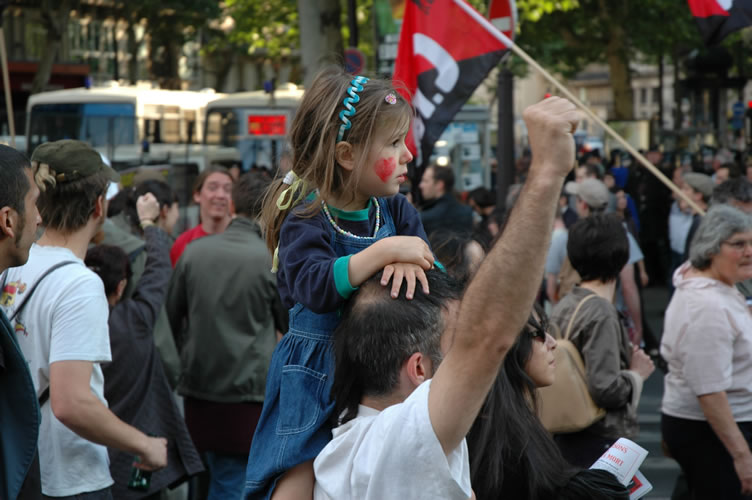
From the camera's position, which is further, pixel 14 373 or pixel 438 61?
pixel 438 61

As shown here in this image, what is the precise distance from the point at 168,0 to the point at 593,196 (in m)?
25.4

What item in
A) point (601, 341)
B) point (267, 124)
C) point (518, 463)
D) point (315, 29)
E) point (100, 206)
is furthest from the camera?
point (267, 124)

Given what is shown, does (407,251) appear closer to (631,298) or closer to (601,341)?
(601,341)

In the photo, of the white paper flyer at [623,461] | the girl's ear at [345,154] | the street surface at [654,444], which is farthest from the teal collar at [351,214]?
the street surface at [654,444]

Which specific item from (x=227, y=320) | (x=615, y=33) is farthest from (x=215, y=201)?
(x=615, y=33)

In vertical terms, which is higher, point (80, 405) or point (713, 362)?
point (80, 405)

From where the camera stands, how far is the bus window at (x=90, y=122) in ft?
60.2

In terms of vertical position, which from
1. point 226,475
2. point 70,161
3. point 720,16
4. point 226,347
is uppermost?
point 720,16

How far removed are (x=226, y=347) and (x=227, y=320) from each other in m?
0.14

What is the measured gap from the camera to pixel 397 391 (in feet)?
7.38

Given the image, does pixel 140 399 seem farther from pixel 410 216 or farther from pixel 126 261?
pixel 410 216

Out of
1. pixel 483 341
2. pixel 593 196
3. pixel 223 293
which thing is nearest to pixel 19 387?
pixel 483 341

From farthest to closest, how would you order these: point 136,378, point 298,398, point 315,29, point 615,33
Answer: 1. point 615,33
2. point 315,29
3. point 136,378
4. point 298,398

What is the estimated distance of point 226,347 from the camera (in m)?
5.63
